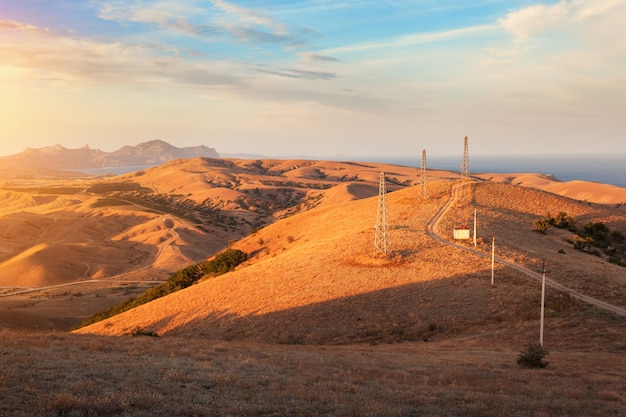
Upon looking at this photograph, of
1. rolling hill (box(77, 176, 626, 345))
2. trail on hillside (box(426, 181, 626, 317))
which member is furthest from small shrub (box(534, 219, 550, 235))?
trail on hillside (box(426, 181, 626, 317))

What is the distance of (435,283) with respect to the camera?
30312mm

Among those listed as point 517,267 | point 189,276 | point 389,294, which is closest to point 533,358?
point 389,294

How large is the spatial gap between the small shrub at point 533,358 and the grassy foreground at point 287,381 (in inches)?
16.0

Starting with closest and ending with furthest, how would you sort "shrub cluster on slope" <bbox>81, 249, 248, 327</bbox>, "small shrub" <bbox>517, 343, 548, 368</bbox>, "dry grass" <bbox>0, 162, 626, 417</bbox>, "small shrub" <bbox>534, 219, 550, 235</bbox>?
"dry grass" <bbox>0, 162, 626, 417</bbox> → "small shrub" <bbox>517, 343, 548, 368</bbox> → "shrub cluster on slope" <bbox>81, 249, 248, 327</bbox> → "small shrub" <bbox>534, 219, 550, 235</bbox>

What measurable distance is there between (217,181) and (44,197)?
65599 mm

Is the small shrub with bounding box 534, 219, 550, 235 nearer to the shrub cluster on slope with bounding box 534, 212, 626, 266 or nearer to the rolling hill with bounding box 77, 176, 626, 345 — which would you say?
the shrub cluster on slope with bounding box 534, 212, 626, 266

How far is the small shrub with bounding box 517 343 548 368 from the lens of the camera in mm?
16922

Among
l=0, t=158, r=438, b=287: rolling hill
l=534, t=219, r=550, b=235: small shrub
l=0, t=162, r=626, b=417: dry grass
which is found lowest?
l=0, t=158, r=438, b=287: rolling hill

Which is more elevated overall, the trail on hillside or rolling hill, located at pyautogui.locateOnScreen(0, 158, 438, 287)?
the trail on hillside

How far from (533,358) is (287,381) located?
10.1m

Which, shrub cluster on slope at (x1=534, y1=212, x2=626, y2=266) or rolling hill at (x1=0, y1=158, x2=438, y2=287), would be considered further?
rolling hill at (x1=0, y1=158, x2=438, y2=287)

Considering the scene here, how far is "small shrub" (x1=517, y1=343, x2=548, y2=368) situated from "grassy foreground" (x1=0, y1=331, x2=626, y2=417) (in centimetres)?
41

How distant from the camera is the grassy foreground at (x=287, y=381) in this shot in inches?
411

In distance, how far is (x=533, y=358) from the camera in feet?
55.9
